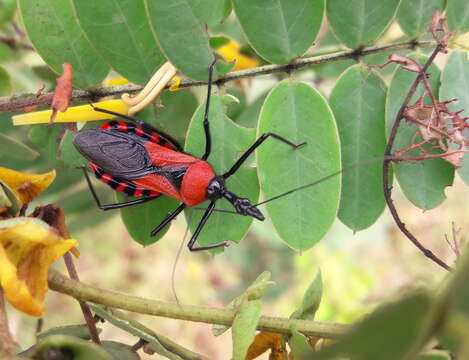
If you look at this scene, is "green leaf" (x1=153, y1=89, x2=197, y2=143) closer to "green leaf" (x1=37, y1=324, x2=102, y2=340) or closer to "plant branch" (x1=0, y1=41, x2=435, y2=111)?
"plant branch" (x1=0, y1=41, x2=435, y2=111)

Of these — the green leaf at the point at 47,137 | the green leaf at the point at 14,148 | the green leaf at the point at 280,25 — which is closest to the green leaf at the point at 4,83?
the green leaf at the point at 47,137

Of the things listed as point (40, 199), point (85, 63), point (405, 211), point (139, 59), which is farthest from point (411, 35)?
point (405, 211)

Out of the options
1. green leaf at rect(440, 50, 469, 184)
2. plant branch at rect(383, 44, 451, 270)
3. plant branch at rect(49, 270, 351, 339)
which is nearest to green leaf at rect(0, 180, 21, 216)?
plant branch at rect(49, 270, 351, 339)

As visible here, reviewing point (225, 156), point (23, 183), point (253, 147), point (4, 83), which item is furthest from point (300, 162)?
point (4, 83)

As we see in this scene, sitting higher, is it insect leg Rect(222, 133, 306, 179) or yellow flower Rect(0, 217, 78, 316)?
insect leg Rect(222, 133, 306, 179)

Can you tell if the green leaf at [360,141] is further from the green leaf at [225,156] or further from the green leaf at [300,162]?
the green leaf at [225,156]

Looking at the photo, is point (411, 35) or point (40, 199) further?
point (40, 199)

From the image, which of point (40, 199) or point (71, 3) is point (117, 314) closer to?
point (71, 3)
